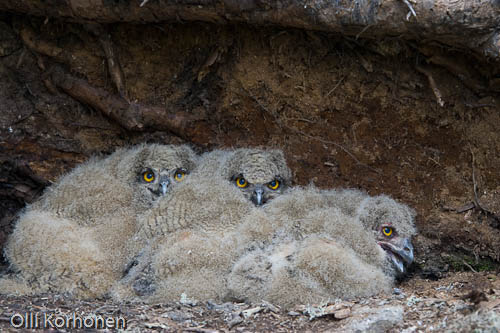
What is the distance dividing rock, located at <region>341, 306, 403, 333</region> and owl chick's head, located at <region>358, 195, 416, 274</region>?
1237mm

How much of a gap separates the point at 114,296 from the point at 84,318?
66 cm

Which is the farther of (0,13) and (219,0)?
(0,13)

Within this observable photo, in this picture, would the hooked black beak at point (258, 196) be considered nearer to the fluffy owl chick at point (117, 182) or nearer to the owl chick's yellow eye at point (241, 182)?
the owl chick's yellow eye at point (241, 182)

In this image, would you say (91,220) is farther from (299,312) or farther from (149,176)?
(299,312)

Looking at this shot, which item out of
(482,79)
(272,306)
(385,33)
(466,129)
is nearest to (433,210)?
(466,129)

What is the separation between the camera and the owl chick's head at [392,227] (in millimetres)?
5566

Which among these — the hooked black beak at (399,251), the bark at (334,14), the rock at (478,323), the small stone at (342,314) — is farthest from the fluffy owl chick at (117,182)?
the rock at (478,323)

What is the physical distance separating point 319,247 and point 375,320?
3.11 ft

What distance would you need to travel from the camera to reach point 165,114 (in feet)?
21.8

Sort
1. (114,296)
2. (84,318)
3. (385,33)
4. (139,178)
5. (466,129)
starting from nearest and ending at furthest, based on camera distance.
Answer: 1. (84,318)
2. (114,296)
3. (385,33)
4. (466,129)
5. (139,178)

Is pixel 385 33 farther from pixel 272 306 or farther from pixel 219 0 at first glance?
pixel 272 306

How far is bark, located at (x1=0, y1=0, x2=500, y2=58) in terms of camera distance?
16.5ft

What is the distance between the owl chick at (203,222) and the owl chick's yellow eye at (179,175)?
0.67 ft

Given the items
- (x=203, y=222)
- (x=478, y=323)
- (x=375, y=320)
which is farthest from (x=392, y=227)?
(x=478, y=323)
